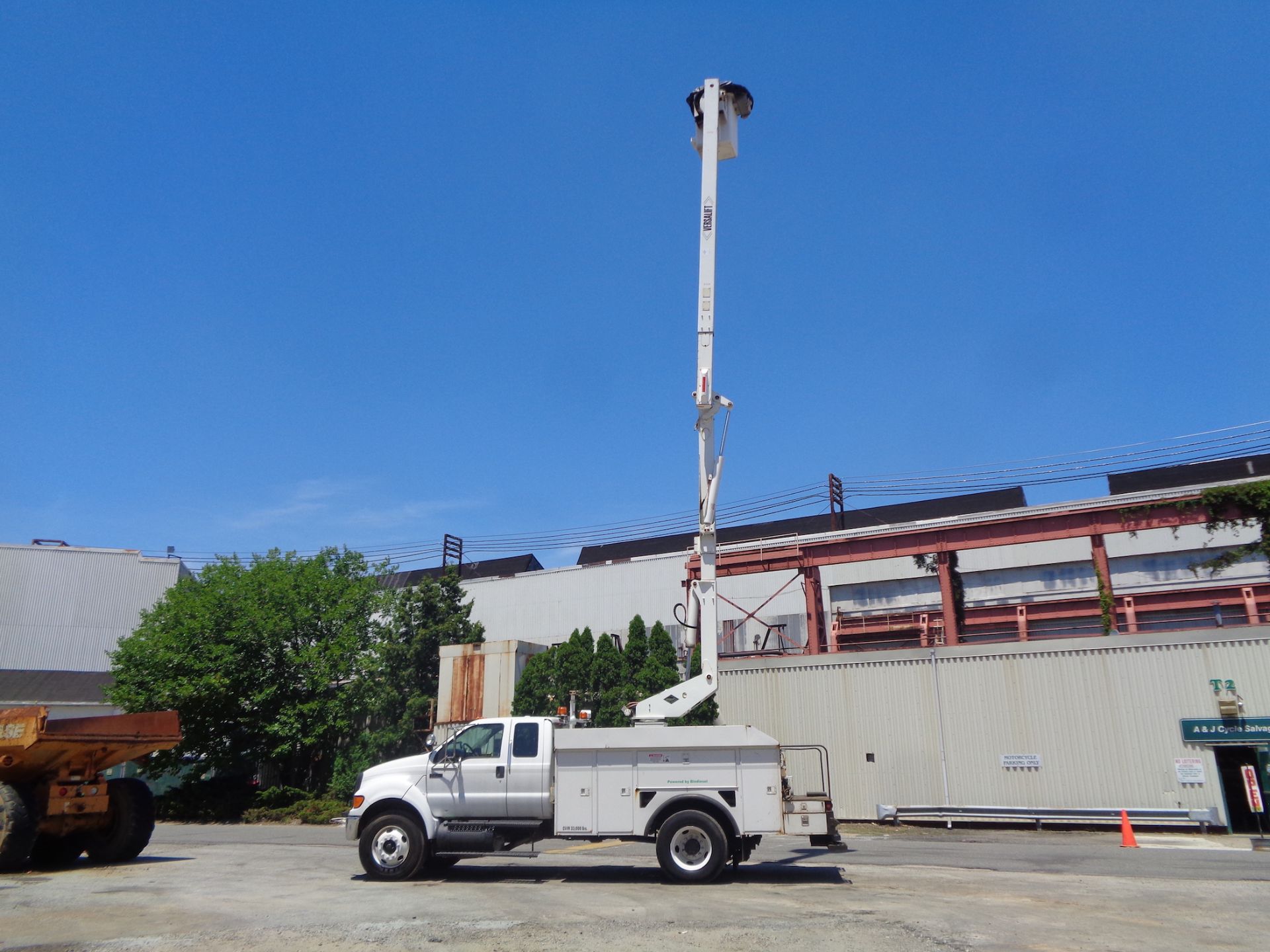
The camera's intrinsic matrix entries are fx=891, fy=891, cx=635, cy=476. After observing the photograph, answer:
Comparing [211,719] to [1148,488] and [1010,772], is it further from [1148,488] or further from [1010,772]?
[1148,488]

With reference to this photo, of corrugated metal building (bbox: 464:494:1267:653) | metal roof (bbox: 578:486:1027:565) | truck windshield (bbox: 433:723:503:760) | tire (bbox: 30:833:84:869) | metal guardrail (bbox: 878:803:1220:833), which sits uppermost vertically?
metal roof (bbox: 578:486:1027:565)

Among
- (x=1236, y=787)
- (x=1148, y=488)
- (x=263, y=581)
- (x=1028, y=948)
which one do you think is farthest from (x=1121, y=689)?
(x=1148, y=488)

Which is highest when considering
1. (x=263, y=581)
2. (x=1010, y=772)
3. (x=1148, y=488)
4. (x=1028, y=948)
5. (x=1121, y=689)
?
(x=1148, y=488)

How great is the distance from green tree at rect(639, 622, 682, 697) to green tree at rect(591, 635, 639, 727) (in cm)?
68

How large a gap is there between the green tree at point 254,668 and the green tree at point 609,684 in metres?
8.72

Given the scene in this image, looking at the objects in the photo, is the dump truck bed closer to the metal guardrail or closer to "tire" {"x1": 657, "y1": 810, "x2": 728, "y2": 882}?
"tire" {"x1": 657, "y1": 810, "x2": 728, "y2": 882}

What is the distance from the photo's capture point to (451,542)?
60.3 metres

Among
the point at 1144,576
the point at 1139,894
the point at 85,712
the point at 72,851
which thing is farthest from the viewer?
the point at 85,712

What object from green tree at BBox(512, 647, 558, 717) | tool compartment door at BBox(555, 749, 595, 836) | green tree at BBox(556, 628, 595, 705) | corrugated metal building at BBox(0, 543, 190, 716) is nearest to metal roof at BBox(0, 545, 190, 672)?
corrugated metal building at BBox(0, 543, 190, 716)

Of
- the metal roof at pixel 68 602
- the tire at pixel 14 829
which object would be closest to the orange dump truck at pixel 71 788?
the tire at pixel 14 829

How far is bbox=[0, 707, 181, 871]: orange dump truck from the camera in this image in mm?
13305

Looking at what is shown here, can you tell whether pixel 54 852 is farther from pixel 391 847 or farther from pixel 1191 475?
pixel 1191 475

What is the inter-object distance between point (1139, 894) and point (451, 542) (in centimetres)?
5256

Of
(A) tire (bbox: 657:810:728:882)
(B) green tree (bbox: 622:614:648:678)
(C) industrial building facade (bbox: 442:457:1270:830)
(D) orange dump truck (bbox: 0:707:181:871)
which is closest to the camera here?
(A) tire (bbox: 657:810:728:882)
